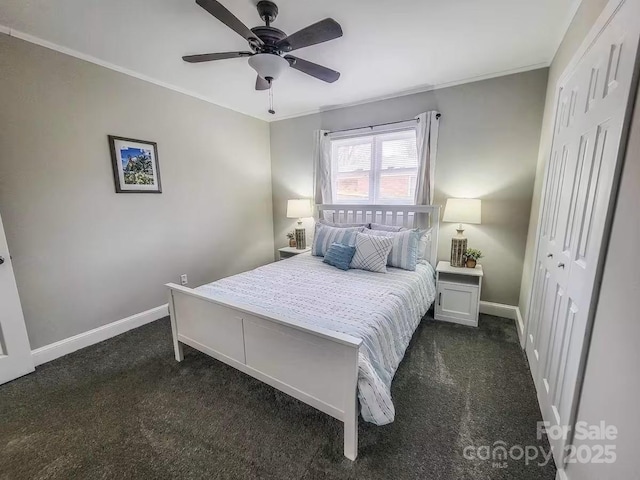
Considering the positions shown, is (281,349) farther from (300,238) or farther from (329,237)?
A: (300,238)

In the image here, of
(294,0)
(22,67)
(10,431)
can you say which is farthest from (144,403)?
(294,0)

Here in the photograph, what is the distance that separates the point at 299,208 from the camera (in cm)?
373

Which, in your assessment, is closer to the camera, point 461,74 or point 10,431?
point 10,431

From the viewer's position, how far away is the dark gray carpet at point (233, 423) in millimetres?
1326

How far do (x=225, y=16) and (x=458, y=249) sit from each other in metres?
2.79

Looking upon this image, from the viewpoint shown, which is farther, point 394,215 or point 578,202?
point 394,215

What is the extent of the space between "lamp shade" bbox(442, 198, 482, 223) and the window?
1.87 feet

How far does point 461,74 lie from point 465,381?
9.41ft

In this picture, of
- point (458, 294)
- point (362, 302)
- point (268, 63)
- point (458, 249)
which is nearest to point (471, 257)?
point (458, 249)

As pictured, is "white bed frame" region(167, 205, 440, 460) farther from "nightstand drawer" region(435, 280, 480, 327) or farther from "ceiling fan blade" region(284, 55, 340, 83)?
"nightstand drawer" region(435, 280, 480, 327)

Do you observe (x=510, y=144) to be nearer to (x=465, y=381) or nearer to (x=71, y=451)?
(x=465, y=381)

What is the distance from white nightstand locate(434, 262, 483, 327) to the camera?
8.81ft

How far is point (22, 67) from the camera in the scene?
6.47 ft

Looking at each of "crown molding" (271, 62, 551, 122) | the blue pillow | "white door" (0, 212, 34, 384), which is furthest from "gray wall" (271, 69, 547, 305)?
"white door" (0, 212, 34, 384)
